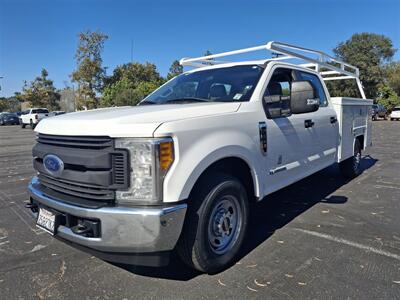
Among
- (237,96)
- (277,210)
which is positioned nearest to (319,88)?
(277,210)

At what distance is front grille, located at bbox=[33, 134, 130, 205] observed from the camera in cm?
251

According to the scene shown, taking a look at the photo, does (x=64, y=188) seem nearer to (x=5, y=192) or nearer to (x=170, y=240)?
(x=170, y=240)

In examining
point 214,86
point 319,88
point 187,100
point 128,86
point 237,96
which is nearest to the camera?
point 237,96

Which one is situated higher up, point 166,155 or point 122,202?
point 166,155

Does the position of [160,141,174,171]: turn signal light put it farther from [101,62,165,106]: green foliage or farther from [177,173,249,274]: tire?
[101,62,165,106]: green foliage

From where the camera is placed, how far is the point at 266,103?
12.0 ft

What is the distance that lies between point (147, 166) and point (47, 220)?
1147 mm

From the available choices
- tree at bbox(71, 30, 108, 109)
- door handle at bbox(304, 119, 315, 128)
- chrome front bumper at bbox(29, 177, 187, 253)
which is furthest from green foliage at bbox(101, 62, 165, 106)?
chrome front bumper at bbox(29, 177, 187, 253)

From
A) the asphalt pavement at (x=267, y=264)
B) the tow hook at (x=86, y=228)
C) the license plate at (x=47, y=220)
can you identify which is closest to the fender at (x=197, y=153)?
the tow hook at (x=86, y=228)

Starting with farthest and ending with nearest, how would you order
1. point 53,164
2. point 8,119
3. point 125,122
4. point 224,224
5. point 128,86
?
point 8,119 → point 128,86 → point 224,224 → point 53,164 → point 125,122

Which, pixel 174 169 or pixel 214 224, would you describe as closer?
pixel 174 169

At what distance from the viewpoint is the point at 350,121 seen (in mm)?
6012

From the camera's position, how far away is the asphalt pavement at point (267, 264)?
110 inches

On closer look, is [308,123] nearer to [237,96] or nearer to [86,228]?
[237,96]
